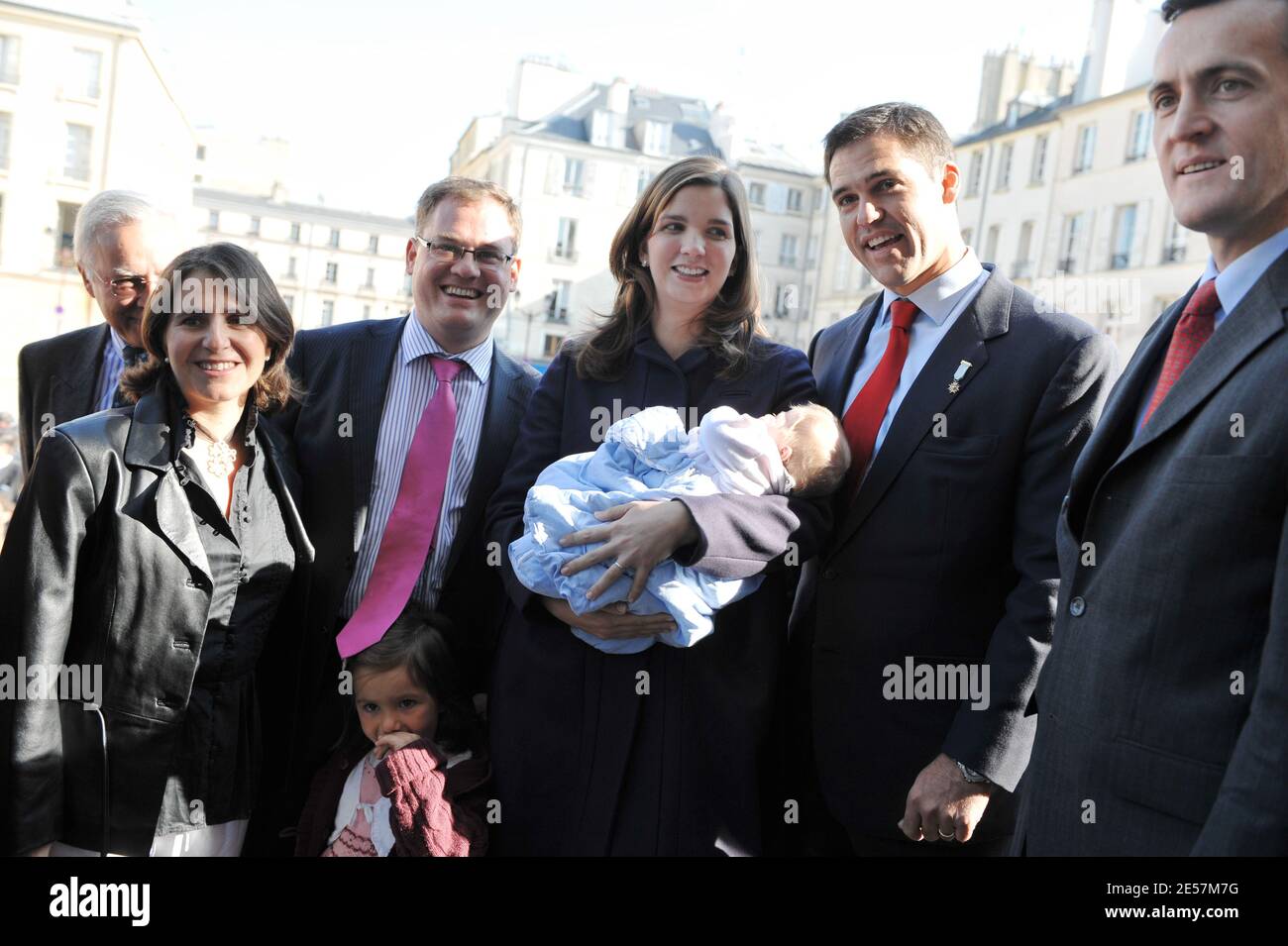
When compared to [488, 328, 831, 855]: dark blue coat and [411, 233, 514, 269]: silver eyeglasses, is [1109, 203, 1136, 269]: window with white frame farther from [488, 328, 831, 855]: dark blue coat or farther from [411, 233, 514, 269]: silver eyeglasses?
[488, 328, 831, 855]: dark blue coat

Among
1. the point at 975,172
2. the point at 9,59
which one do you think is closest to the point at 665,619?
the point at 975,172

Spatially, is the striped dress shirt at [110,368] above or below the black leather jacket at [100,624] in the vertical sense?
above

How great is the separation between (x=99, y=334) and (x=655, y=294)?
2.14 m

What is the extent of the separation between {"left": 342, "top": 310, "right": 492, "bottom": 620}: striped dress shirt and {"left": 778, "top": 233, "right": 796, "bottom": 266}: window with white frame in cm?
4108

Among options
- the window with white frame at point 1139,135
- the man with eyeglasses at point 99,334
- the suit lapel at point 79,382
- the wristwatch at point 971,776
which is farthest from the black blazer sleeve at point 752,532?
the window with white frame at point 1139,135

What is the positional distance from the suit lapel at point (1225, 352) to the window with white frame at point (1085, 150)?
30.1 m

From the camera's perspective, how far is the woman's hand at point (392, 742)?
303cm

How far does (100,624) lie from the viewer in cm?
270

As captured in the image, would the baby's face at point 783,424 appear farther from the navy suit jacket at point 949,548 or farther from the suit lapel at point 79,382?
the suit lapel at point 79,382

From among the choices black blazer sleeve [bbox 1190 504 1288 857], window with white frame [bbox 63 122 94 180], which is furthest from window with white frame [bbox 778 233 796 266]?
black blazer sleeve [bbox 1190 504 1288 857]
